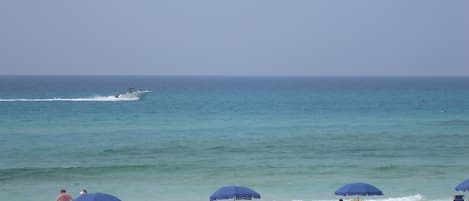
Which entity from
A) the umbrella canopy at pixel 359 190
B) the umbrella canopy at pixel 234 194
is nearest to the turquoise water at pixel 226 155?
the umbrella canopy at pixel 359 190

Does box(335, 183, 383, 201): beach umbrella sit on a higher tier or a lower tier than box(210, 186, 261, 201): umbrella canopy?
higher

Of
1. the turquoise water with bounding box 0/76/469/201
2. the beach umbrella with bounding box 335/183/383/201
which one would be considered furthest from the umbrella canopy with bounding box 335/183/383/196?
the turquoise water with bounding box 0/76/469/201

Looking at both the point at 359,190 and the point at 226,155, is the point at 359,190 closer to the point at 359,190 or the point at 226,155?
the point at 359,190

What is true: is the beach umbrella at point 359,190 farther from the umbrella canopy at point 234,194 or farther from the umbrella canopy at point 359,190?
the umbrella canopy at point 234,194

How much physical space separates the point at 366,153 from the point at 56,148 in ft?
54.9

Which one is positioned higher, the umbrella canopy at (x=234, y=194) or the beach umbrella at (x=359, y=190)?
the beach umbrella at (x=359, y=190)

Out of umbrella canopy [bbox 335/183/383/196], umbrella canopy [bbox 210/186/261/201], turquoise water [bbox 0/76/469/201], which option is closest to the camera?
umbrella canopy [bbox 210/186/261/201]

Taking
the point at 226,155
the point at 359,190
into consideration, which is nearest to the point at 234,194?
the point at 359,190

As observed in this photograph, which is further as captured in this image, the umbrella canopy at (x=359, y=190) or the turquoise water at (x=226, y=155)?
the turquoise water at (x=226, y=155)

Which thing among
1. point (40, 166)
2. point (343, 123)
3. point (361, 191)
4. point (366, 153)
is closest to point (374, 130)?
point (343, 123)

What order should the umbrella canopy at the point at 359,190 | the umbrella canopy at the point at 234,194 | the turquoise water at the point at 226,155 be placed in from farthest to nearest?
the turquoise water at the point at 226,155 < the umbrella canopy at the point at 359,190 < the umbrella canopy at the point at 234,194

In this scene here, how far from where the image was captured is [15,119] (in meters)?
67.4

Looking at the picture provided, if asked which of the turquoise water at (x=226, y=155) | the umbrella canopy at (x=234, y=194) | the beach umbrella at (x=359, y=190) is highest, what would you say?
the turquoise water at (x=226, y=155)

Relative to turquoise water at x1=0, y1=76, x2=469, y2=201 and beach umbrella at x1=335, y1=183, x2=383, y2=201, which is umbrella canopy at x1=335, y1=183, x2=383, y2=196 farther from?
turquoise water at x1=0, y1=76, x2=469, y2=201
